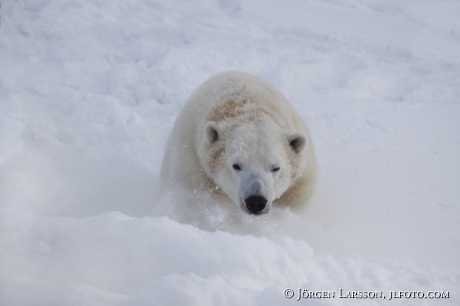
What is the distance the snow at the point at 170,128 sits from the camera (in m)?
2.39

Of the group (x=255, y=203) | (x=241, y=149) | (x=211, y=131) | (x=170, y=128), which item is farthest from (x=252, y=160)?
(x=170, y=128)

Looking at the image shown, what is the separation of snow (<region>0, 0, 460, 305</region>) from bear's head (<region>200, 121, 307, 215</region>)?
54cm

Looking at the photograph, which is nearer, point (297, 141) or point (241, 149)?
point (241, 149)

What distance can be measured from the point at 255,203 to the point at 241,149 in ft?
1.58

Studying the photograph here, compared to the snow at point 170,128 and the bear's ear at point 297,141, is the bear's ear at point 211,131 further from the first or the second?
the snow at point 170,128

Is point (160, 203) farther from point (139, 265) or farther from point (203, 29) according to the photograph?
point (203, 29)


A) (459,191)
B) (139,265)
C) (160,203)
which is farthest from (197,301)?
(459,191)

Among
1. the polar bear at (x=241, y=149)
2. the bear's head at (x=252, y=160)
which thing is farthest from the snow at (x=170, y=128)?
the bear's head at (x=252, y=160)

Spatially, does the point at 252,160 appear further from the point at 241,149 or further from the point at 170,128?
the point at 170,128

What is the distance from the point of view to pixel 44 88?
23.0ft

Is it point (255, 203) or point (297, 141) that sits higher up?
point (297, 141)

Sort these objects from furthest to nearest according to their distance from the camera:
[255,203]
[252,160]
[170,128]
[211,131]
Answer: [170,128], [211,131], [252,160], [255,203]

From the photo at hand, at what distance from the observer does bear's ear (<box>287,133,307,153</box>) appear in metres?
3.79

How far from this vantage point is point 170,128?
21.5ft
